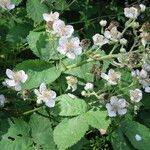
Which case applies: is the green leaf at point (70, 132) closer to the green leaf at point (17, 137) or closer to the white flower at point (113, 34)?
the green leaf at point (17, 137)

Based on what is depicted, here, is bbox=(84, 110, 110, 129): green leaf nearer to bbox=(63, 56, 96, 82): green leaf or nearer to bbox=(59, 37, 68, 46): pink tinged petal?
bbox=(63, 56, 96, 82): green leaf

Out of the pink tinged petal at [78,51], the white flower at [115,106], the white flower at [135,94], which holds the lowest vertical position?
the white flower at [115,106]

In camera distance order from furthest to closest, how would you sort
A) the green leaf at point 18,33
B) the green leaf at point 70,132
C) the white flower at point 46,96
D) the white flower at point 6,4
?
1. the green leaf at point 18,33
2. the white flower at point 6,4
3. the white flower at point 46,96
4. the green leaf at point 70,132

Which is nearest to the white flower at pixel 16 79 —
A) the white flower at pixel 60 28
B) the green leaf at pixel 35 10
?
the white flower at pixel 60 28

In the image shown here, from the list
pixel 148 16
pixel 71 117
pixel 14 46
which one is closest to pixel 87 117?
pixel 71 117

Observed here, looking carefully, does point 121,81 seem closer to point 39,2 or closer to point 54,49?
point 54,49

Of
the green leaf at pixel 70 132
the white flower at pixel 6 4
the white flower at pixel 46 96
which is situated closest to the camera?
the green leaf at pixel 70 132
